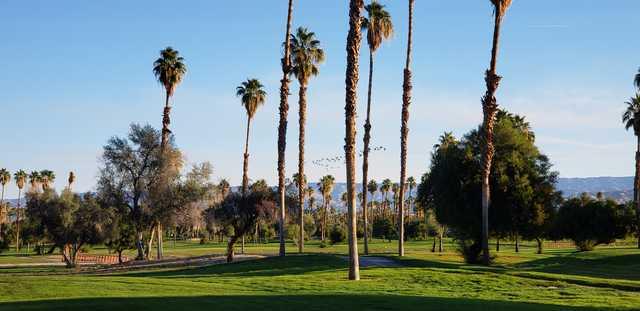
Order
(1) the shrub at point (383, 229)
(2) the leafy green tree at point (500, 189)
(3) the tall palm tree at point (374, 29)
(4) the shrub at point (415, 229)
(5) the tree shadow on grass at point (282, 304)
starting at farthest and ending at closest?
1. (1) the shrub at point (383, 229)
2. (4) the shrub at point (415, 229)
3. (3) the tall palm tree at point (374, 29)
4. (2) the leafy green tree at point (500, 189)
5. (5) the tree shadow on grass at point (282, 304)

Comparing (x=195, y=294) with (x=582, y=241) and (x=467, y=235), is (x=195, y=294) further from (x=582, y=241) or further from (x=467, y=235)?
(x=582, y=241)

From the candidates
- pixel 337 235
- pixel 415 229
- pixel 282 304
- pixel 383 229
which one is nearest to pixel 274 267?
pixel 282 304

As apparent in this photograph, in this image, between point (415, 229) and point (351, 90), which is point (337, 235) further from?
point (351, 90)

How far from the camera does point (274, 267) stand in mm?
38781

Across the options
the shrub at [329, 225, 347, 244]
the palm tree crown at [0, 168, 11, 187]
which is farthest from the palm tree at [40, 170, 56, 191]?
the shrub at [329, 225, 347, 244]

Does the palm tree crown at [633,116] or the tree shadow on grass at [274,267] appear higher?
the palm tree crown at [633,116]

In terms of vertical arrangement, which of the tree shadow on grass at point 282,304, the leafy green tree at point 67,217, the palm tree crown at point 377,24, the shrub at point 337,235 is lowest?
the shrub at point 337,235

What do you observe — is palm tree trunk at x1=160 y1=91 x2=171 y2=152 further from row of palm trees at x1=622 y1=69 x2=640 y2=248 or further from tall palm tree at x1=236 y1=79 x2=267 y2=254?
row of palm trees at x1=622 y1=69 x2=640 y2=248

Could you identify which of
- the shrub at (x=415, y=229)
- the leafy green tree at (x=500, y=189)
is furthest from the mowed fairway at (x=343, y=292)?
the shrub at (x=415, y=229)

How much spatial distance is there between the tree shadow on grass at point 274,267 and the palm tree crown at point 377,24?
2090 centimetres

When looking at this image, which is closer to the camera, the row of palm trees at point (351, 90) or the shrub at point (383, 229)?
the row of palm trees at point (351, 90)

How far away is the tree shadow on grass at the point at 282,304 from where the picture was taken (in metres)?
17.2

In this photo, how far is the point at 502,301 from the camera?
854 inches

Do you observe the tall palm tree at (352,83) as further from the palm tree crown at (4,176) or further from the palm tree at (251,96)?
the palm tree crown at (4,176)
